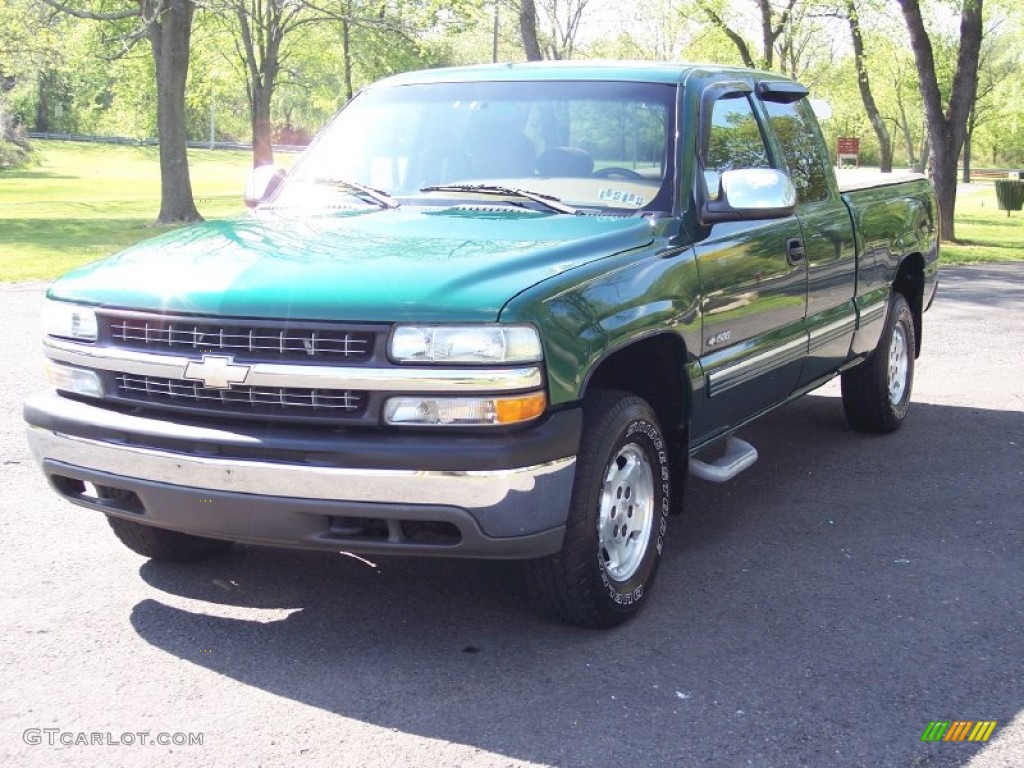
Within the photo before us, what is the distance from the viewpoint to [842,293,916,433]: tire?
23.9ft

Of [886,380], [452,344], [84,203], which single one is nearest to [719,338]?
[452,344]

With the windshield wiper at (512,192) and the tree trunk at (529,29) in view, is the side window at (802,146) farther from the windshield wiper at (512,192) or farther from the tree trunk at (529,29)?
the tree trunk at (529,29)

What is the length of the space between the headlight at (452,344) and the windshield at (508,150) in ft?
4.26

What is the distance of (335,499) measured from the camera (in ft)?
12.4

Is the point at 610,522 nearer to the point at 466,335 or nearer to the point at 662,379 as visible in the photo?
the point at 662,379

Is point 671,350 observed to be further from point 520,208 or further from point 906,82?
point 906,82

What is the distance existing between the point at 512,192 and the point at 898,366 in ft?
11.8

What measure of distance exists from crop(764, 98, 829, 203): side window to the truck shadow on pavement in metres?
1.55

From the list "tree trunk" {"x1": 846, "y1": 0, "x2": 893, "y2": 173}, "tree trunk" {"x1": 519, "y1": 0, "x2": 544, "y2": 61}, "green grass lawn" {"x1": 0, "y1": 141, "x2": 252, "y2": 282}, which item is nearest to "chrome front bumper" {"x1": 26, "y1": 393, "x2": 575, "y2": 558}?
"green grass lawn" {"x1": 0, "y1": 141, "x2": 252, "y2": 282}

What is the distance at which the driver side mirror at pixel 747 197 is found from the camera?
4.89 meters

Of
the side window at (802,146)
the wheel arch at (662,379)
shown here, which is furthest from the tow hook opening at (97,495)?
the side window at (802,146)

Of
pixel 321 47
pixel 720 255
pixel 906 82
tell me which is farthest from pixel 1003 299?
pixel 906 82

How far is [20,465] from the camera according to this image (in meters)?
6.49

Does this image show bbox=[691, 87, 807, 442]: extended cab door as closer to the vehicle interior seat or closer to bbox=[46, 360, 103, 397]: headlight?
the vehicle interior seat
